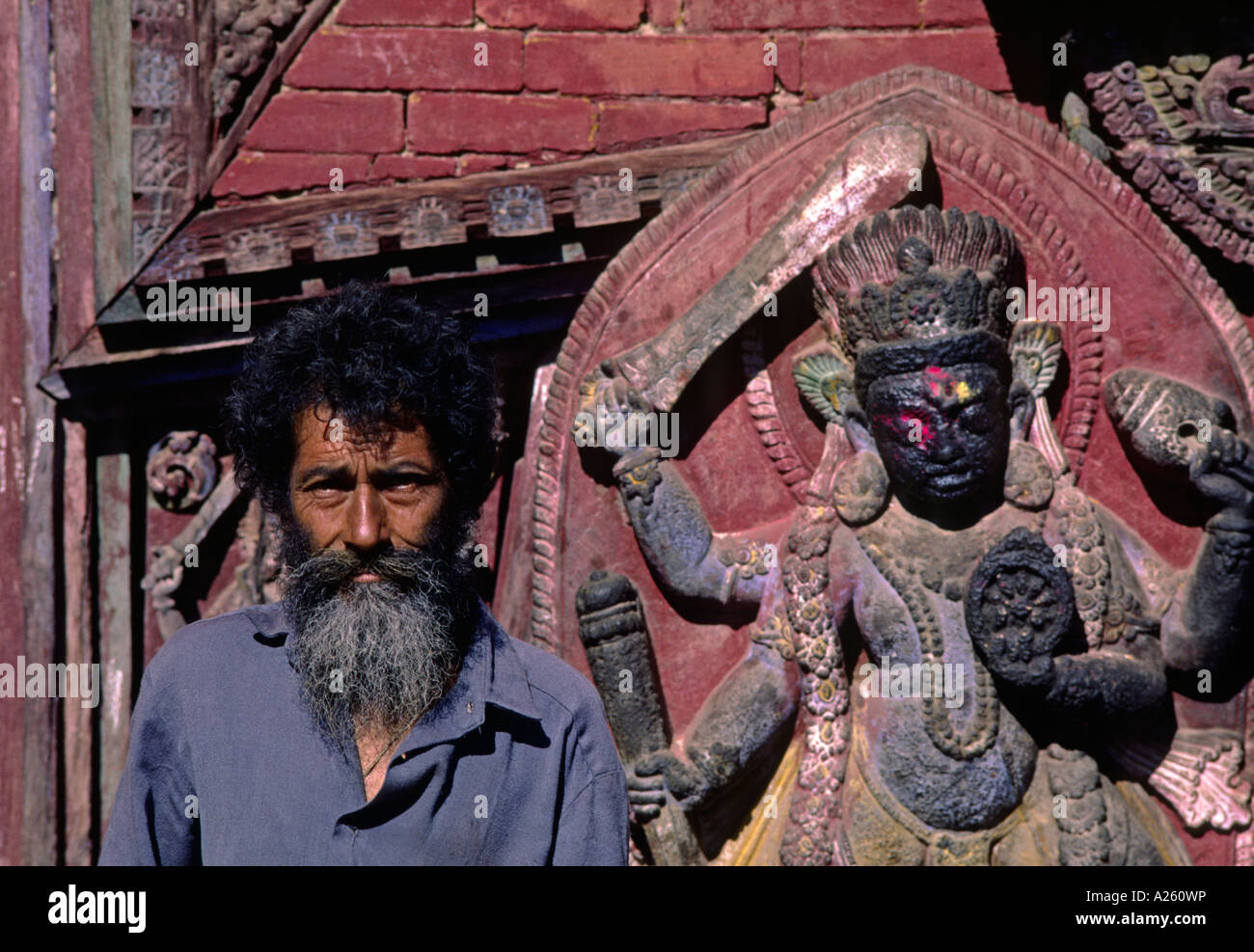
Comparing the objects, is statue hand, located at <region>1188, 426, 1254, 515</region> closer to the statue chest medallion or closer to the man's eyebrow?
the statue chest medallion

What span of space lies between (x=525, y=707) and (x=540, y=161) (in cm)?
180

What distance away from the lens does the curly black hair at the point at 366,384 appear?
2578 mm

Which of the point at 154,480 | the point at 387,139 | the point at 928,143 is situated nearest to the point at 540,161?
the point at 387,139

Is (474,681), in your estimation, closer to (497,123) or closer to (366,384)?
(366,384)

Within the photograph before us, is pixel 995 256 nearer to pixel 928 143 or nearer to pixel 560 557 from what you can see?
pixel 928 143

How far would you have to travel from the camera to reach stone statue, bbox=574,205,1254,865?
3264 millimetres

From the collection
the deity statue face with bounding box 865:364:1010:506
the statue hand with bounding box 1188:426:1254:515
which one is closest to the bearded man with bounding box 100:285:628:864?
the deity statue face with bounding box 865:364:1010:506

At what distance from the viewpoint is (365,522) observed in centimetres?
257

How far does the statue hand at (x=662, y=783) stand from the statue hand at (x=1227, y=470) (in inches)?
53.6

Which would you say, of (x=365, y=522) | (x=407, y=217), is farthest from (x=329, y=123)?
(x=365, y=522)

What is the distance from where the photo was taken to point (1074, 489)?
134 inches

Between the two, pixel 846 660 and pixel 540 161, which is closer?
pixel 846 660

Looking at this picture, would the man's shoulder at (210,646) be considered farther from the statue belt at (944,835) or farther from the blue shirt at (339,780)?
the statue belt at (944,835)

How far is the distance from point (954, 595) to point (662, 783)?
81 centimetres
